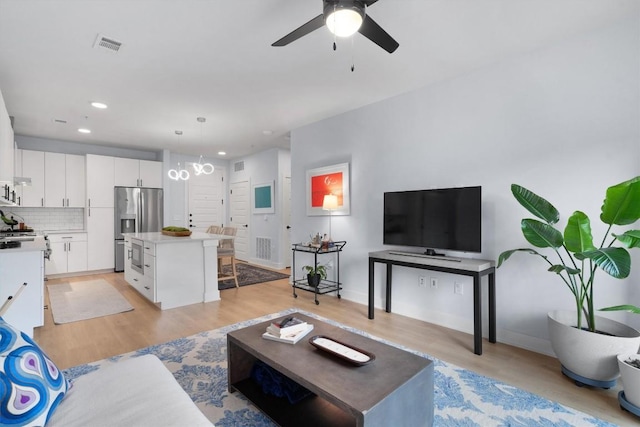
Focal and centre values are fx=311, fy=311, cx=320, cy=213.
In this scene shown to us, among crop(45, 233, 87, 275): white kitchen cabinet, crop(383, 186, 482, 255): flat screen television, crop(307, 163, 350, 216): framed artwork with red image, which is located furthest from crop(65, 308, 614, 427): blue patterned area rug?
crop(45, 233, 87, 275): white kitchen cabinet

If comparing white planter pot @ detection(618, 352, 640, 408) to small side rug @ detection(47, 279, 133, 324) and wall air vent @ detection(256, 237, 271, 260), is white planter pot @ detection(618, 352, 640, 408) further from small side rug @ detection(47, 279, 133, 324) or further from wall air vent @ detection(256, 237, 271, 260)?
wall air vent @ detection(256, 237, 271, 260)

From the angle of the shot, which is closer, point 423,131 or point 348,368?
point 348,368

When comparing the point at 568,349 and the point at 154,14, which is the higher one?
the point at 154,14

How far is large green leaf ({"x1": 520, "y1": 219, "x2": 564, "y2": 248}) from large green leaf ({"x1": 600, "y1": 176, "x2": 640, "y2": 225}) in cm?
31

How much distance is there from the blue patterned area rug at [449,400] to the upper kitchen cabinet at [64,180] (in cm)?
482

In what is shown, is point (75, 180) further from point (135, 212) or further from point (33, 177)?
point (135, 212)

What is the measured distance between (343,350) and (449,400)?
0.90 meters

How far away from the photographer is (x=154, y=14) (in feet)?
7.38

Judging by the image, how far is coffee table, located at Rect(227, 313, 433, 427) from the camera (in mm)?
1372

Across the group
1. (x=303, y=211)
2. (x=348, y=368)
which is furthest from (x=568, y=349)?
(x=303, y=211)

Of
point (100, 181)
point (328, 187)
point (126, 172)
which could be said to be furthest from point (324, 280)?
point (100, 181)

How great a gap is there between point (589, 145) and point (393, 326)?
2402 mm

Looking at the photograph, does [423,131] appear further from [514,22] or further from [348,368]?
[348,368]

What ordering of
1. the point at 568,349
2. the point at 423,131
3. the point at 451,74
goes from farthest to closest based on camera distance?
the point at 423,131 → the point at 451,74 → the point at 568,349
